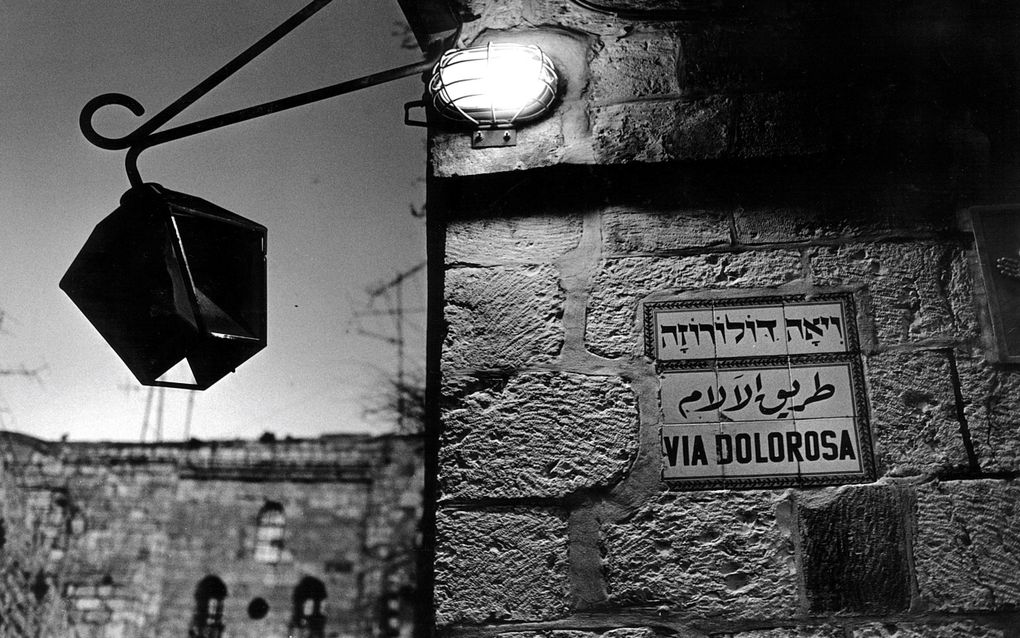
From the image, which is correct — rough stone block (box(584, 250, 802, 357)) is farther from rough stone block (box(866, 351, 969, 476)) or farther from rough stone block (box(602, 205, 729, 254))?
rough stone block (box(866, 351, 969, 476))

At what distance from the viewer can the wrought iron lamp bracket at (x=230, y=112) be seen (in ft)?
4.51

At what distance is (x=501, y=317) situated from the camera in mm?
1251

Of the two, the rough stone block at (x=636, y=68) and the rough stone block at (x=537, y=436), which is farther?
the rough stone block at (x=636, y=68)

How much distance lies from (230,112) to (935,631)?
59.2 inches

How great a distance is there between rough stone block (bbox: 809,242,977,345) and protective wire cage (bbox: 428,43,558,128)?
0.59 metres

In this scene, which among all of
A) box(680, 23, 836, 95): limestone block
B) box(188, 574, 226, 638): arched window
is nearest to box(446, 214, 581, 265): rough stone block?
box(680, 23, 836, 95): limestone block

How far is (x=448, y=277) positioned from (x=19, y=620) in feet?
92.6

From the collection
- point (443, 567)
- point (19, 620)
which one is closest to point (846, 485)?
point (443, 567)

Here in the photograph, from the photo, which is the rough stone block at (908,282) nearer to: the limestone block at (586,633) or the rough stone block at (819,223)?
the rough stone block at (819,223)

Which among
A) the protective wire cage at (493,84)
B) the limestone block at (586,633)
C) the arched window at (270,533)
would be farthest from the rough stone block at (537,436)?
the arched window at (270,533)

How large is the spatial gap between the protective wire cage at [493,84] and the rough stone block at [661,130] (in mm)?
133

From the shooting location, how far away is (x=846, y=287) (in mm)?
1228

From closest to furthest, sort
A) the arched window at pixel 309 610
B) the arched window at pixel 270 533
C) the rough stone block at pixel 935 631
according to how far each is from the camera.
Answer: the rough stone block at pixel 935 631 < the arched window at pixel 309 610 < the arched window at pixel 270 533

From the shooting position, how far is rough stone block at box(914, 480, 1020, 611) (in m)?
1.04
